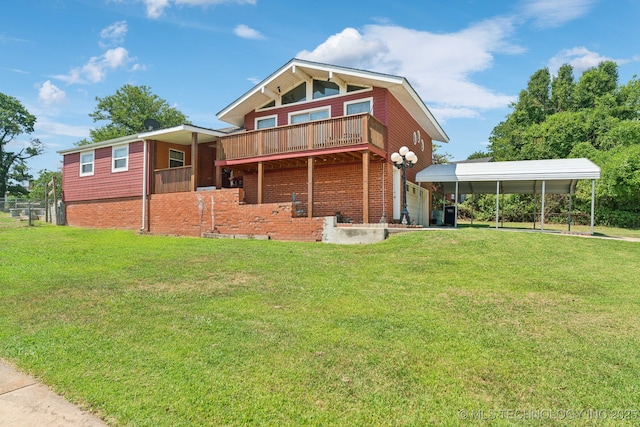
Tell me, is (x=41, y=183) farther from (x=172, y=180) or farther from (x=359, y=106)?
(x=359, y=106)

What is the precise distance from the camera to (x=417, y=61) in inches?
628

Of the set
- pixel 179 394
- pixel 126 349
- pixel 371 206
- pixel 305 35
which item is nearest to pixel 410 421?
pixel 179 394

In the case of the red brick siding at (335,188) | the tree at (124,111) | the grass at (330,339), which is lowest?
the grass at (330,339)

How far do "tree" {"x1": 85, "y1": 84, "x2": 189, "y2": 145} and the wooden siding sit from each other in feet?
77.4

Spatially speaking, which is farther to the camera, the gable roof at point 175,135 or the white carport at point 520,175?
the gable roof at point 175,135

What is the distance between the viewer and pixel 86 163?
1886 cm

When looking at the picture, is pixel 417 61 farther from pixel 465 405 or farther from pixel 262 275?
pixel 465 405

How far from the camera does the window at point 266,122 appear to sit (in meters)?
16.2

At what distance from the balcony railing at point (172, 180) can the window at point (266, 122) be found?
12.5 feet

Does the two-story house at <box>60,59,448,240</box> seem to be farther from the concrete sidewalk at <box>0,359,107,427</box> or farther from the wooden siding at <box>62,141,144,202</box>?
the concrete sidewalk at <box>0,359,107,427</box>

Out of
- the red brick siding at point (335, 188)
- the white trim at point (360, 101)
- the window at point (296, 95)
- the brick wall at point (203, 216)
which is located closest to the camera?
the brick wall at point (203, 216)

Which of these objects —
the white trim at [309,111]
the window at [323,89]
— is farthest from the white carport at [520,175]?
the window at [323,89]

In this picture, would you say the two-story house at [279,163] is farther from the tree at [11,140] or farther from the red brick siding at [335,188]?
the tree at [11,140]

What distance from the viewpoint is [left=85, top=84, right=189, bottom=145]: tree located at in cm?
4175
